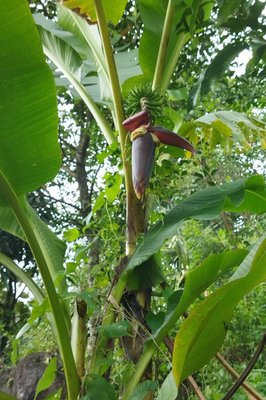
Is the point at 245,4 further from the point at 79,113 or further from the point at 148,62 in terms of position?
the point at 79,113

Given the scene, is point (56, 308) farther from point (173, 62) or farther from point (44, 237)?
point (173, 62)

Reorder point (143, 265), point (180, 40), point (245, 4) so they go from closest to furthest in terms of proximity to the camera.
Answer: point (245, 4)
point (143, 265)
point (180, 40)

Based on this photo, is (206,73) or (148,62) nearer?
(206,73)

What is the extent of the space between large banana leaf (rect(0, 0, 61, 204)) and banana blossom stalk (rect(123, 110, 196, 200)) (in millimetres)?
196

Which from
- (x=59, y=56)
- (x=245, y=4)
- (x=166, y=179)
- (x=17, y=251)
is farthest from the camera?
(x=17, y=251)

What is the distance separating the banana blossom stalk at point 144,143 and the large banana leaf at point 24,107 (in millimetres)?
196

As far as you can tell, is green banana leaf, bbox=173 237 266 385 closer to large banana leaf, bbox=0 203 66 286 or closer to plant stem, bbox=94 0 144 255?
plant stem, bbox=94 0 144 255

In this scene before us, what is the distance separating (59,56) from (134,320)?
114cm

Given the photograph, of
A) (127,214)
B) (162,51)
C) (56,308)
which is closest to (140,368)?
(56,308)

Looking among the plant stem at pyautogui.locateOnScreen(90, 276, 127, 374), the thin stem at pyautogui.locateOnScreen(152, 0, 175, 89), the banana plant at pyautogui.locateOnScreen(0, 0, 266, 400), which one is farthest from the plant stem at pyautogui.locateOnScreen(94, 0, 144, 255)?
the thin stem at pyautogui.locateOnScreen(152, 0, 175, 89)

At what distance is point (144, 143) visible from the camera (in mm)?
1144

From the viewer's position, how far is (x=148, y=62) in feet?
5.58

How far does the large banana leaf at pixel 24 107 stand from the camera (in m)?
1.06

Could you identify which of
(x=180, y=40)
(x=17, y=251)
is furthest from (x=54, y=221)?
(x=180, y=40)
